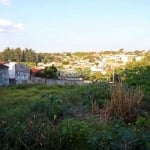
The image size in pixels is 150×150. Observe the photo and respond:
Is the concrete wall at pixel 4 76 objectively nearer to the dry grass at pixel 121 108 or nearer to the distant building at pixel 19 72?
the distant building at pixel 19 72

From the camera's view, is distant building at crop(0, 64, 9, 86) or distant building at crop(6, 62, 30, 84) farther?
distant building at crop(6, 62, 30, 84)

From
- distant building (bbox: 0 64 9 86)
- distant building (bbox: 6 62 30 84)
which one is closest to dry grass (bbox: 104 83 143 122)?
distant building (bbox: 0 64 9 86)

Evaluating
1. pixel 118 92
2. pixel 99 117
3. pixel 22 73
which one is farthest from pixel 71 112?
pixel 22 73

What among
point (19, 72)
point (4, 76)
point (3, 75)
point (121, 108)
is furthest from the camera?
point (19, 72)

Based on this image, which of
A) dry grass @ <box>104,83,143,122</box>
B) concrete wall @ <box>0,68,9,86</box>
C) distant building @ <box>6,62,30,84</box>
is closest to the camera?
dry grass @ <box>104,83,143,122</box>

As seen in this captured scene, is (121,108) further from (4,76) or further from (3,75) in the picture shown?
(4,76)

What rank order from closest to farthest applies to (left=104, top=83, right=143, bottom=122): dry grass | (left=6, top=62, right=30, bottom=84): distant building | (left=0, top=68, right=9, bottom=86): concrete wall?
(left=104, top=83, right=143, bottom=122): dry grass → (left=0, top=68, right=9, bottom=86): concrete wall → (left=6, top=62, right=30, bottom=84): distant building

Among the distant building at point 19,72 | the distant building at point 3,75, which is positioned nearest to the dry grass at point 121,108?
the distant building at point 3,75

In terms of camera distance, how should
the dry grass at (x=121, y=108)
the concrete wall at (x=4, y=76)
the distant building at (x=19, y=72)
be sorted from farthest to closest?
the distant building at (x=19, y=72) → the concrete wall at (x=4, y=76) → the dry grass at (x=121, y=108)

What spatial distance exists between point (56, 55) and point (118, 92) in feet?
322

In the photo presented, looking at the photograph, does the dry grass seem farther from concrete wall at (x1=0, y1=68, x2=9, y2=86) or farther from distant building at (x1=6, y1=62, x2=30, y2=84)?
distant building at (x1=6, y1=62, x2=30, y2=84)

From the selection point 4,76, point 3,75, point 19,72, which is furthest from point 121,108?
point 19,72

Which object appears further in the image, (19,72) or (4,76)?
(19,72)

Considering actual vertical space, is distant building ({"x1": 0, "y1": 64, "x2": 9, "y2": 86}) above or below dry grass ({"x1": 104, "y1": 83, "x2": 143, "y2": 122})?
below
